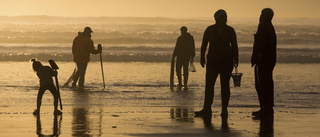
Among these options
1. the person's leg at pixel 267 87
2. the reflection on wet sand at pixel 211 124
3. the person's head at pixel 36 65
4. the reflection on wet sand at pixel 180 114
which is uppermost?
the person's head at pixel 36 65

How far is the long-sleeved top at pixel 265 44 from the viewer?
36.9ft

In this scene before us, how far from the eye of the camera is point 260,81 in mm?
11469

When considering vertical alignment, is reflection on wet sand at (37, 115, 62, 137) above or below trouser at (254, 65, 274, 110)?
below

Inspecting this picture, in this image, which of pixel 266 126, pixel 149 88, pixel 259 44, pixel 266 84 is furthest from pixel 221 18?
pixel 149 88

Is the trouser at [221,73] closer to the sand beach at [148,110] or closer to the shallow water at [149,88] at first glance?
the sand beach at [148,110]

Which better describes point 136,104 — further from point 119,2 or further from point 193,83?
point 119,2

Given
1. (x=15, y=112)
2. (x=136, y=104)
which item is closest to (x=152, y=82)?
(x=136, y=104)

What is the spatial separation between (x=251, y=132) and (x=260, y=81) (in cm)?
214

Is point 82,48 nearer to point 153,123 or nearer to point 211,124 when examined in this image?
point 153,123

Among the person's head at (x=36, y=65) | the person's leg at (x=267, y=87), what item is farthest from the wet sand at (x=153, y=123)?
the person's head at (x=36, y=65)

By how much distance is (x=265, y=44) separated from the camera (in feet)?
37.1

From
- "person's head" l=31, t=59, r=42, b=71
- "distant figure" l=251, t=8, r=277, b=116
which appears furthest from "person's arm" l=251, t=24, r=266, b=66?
"person's head" l=31, t=59, r=42, b=71

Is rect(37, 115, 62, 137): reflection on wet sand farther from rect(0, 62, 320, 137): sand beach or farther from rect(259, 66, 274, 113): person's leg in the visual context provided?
rect(259, 66, 274, 113): person's leg

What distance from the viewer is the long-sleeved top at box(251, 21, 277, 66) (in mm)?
11258
